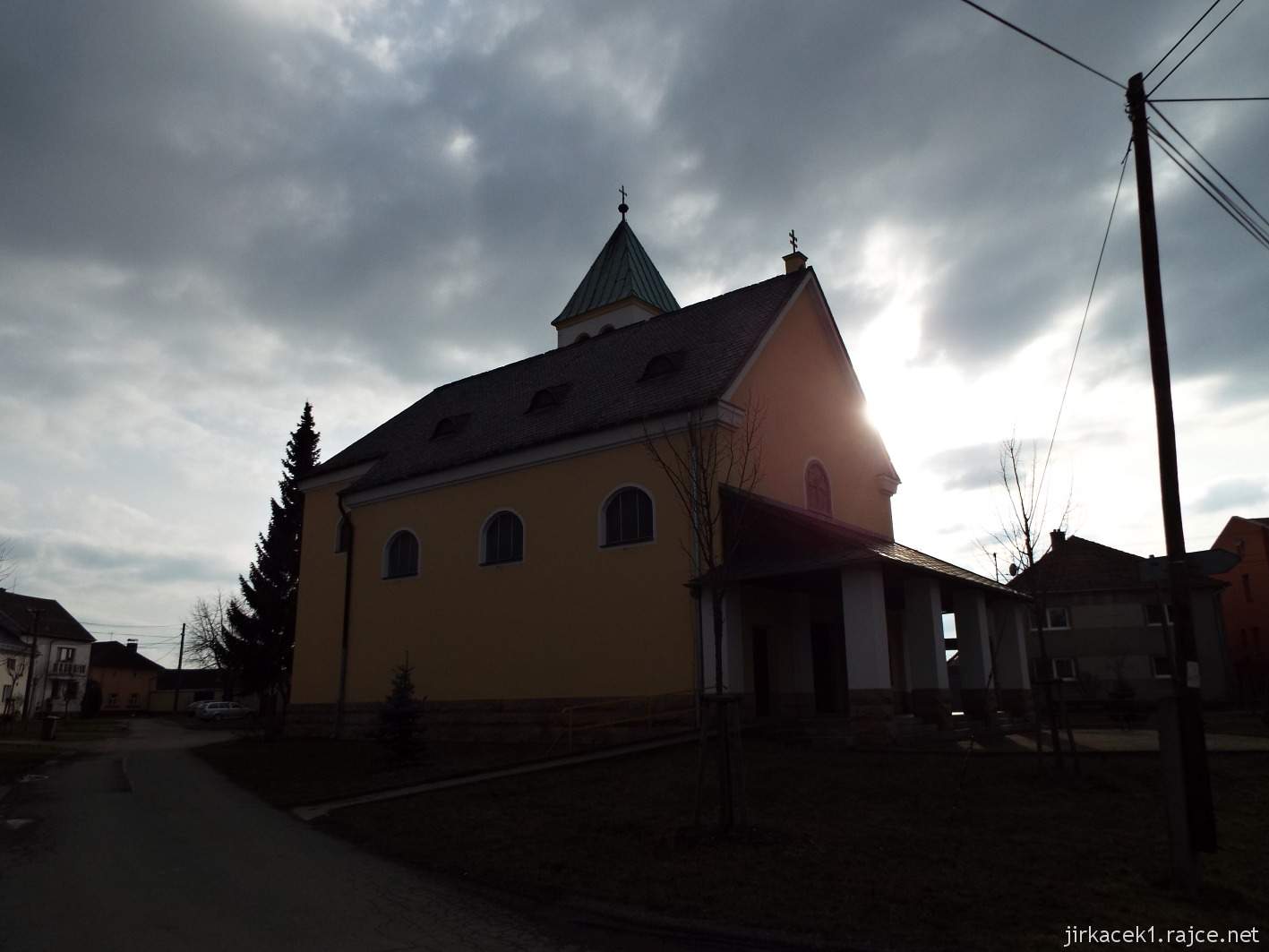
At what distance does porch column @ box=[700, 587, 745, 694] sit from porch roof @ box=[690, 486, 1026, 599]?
66 cm

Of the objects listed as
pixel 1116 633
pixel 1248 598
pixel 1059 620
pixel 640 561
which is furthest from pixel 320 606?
pixel 1248 598

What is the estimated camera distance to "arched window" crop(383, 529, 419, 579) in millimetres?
26273

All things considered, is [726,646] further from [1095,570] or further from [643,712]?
[1095,570]

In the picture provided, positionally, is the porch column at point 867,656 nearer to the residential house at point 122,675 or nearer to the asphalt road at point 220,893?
the asphalt road at point 220,893

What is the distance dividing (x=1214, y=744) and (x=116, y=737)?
121ft

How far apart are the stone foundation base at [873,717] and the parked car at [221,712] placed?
49.8 metres

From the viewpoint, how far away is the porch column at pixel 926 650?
17.8m

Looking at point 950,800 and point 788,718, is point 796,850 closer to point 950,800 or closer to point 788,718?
point 950,800

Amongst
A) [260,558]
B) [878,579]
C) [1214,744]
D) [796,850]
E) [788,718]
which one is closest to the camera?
[796,850]

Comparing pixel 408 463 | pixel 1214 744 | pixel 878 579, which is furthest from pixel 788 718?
pixel 408 463

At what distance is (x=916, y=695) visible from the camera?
1797cm

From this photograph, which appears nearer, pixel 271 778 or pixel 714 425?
pixel 271 778

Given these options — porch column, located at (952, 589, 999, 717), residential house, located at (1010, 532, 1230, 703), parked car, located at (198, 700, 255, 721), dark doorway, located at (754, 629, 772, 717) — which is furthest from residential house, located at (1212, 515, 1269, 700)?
parked car, located at (198, 700, 255, 721)

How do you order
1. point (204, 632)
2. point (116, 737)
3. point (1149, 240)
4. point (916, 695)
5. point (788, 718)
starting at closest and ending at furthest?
point (1149, 240) < point (916, 695) < point (788, 718) < point (116, 737) < point (204, 632)
